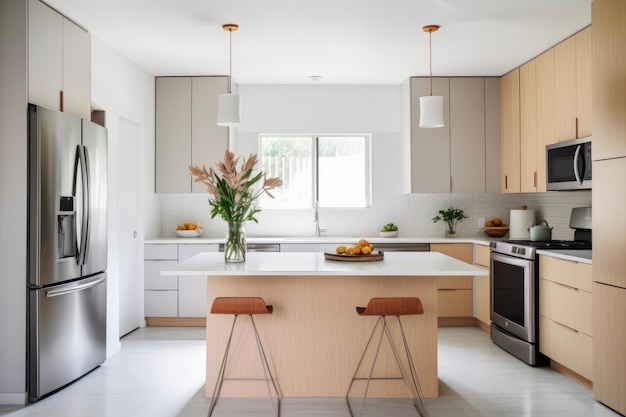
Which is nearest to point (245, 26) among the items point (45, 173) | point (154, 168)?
point (45, 173)

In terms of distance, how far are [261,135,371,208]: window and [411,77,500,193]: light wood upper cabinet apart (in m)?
0.73

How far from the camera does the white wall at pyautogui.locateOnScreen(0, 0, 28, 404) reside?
3.60 metres

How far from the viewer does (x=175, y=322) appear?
19.6 feet

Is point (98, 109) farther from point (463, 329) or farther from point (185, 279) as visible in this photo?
point (463, 329)

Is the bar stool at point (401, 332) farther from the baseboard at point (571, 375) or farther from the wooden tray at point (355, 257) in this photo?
the baseboard at point (571, 375)

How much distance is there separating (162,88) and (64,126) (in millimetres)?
2473

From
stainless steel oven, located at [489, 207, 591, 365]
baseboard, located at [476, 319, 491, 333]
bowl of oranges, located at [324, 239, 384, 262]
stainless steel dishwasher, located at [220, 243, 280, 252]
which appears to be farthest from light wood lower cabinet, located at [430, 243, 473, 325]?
bowl of oranges, located at [324, 239, 384, 262]

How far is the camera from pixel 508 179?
602 cm

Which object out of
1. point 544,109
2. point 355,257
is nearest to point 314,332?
point 355,257

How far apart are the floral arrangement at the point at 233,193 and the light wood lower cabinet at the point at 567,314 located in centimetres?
219

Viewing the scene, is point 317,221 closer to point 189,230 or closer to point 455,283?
point 189,230

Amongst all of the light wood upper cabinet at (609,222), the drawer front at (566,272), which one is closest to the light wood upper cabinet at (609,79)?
the light wood upper cabinet at (609,222)

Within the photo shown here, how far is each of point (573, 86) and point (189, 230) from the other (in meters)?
4.07

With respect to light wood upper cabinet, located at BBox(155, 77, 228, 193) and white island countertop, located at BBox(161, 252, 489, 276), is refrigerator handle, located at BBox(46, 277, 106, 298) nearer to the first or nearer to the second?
white island countertop, located at BBox(161, 252, 489, 276)
